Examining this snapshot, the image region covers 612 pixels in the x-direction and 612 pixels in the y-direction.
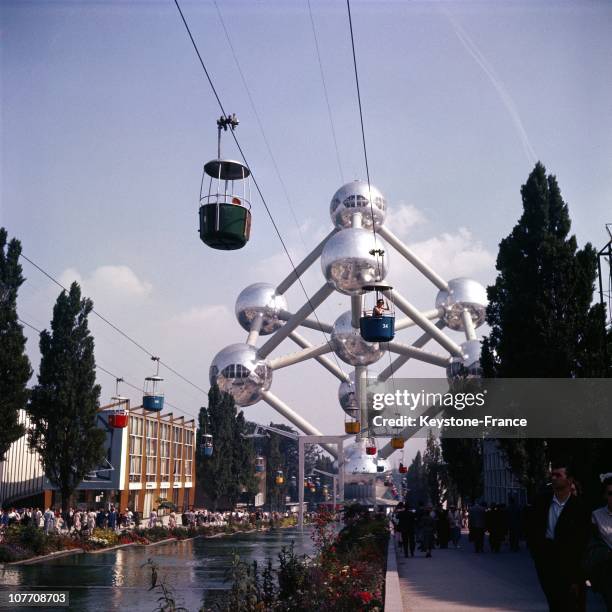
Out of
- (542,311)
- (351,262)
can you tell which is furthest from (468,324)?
(542,311)

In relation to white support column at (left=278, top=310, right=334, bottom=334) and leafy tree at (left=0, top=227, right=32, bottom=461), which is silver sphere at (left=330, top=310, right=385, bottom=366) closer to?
white support column at (left=278, top=310, right=334, bottom=334)

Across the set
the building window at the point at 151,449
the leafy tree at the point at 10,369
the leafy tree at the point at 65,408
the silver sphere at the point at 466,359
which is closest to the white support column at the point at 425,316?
the silver sphere at the point at 466,359

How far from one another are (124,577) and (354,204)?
3033cm

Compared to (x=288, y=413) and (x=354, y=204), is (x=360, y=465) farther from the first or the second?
(x=354, y=204)

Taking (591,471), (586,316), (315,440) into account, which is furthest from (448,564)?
(315,440)

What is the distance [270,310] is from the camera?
171ft

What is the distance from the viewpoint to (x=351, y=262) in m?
38.3

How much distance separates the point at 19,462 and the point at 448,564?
4365 cm

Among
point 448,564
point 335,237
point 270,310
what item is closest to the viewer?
point 448,564

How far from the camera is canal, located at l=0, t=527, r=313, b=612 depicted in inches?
605

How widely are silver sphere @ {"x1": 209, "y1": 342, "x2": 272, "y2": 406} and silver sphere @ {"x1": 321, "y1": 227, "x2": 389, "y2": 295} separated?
35.7 ft

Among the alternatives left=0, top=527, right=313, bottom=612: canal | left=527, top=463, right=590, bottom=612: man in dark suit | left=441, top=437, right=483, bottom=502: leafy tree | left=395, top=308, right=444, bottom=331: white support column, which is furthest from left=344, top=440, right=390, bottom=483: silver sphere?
left=527, top=463, right=590, bottom=612: man in dark suit

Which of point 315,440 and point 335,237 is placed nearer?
point 335,237

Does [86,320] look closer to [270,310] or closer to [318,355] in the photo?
[270,310]
